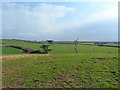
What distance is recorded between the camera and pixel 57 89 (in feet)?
26.8

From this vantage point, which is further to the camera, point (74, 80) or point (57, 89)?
point (74, 80)

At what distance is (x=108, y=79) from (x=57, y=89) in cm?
470

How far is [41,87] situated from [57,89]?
4.65 ft

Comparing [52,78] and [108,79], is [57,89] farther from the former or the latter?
[108,79]

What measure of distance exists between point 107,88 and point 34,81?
6.35 meters

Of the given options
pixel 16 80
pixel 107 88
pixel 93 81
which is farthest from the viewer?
pixel 16 80

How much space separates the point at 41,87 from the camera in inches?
337

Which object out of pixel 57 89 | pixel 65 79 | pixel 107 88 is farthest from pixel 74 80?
pixel 107 88

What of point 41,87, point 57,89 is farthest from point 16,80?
point 57,89

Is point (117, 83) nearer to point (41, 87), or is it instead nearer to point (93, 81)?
point (93, 81)

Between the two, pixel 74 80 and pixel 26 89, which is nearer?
pixel 26 89

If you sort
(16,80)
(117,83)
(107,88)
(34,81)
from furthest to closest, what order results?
(16,80) < (34,81) < (117,83) < (107,88)

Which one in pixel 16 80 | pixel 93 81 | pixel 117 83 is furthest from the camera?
pixel 16 80

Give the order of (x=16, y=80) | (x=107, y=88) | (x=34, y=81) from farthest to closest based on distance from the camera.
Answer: (x=16, y=80) → (x=34, y=81) → (x=107, y=88)
